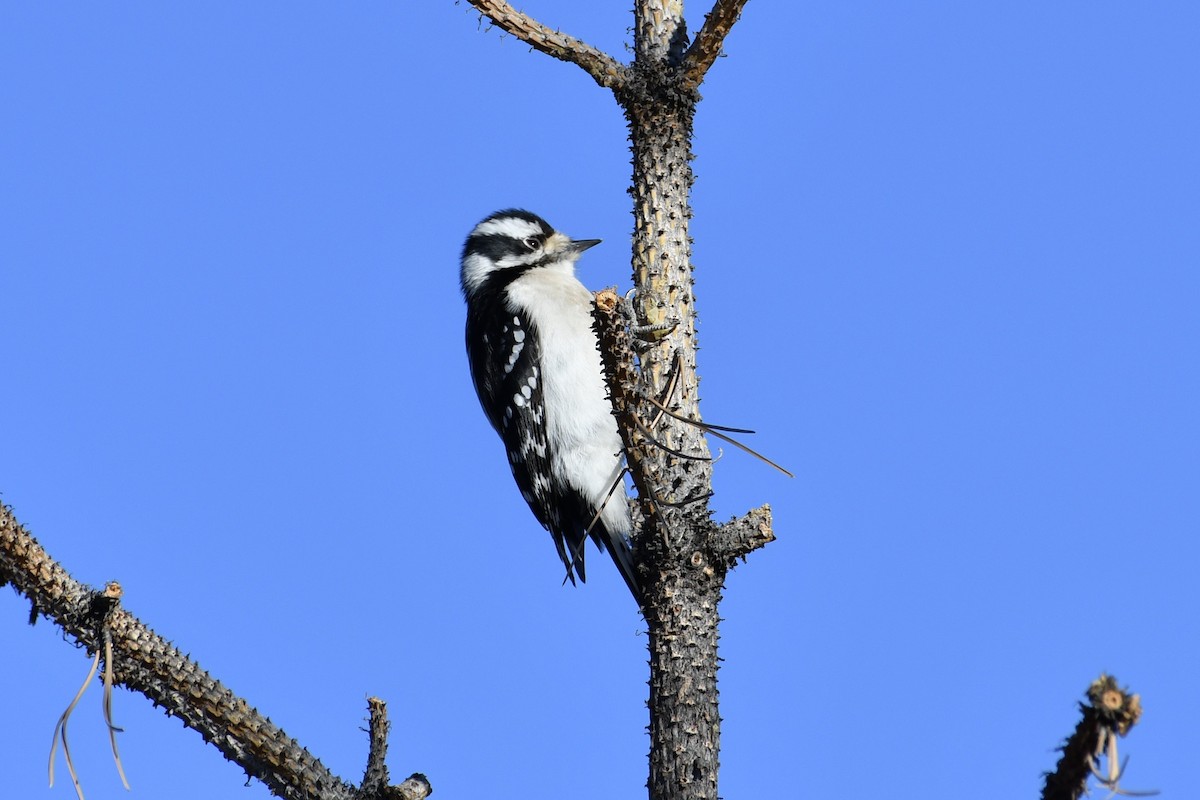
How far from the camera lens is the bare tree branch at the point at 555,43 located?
4.42 meters

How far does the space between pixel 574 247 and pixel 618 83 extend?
238cm

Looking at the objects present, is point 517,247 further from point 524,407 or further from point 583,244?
point 524,407

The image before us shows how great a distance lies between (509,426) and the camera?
6.41 m

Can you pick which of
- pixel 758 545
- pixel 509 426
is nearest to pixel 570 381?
pixel 509 426

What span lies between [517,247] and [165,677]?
14.2 feet

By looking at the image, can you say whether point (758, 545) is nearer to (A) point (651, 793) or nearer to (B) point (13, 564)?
(A) point (651, 793)

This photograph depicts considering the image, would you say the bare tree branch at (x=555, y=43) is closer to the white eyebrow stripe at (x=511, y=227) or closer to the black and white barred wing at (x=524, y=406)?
the black and white barred wing at (x=524, y=406)

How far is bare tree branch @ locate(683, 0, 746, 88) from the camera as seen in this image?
434 centimetres

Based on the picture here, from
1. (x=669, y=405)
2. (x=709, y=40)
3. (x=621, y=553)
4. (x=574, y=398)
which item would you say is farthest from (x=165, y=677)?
(x=574, y=398)

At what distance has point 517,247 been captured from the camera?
7.07m

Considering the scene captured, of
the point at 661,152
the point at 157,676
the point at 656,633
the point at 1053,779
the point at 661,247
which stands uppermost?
the point at 661,152

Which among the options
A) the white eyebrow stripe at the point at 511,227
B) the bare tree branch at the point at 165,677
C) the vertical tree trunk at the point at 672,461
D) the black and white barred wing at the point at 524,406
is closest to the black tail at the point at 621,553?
the black and white barred wing at the point at 524,406

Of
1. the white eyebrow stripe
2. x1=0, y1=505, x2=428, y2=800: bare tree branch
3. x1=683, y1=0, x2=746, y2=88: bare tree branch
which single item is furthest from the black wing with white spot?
x1=0, y1=505, x2=428, y2=800: bare tree branch

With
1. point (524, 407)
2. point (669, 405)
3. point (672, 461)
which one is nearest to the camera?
point (669, 405)
